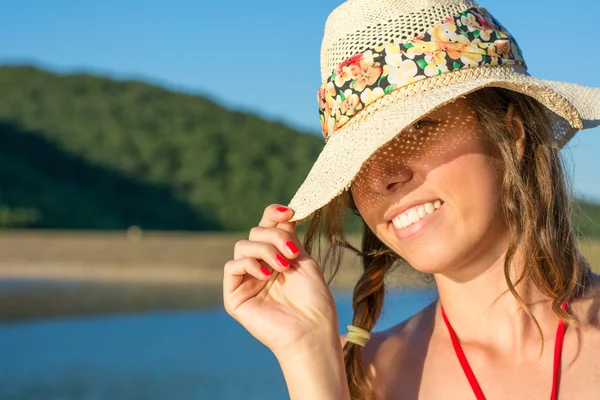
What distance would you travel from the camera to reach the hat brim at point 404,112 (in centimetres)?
150

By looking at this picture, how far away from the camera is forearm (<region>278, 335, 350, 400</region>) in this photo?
1.57 meters

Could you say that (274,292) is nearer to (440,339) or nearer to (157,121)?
(440,339)

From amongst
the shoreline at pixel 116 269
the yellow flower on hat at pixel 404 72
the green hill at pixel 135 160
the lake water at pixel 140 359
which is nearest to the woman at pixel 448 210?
the yellow flower on hat at pixel 404 72

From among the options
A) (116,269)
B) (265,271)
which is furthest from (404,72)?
(116,269)

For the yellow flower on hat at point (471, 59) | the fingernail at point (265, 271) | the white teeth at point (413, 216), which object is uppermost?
the yellow flower on hat at point (471, 59)

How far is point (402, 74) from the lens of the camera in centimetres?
153

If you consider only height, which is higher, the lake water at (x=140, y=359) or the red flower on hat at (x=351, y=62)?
the lake water at (x=140, y=359)

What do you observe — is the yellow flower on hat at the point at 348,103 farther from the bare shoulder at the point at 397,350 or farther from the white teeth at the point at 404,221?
the bare shoulder at the point at 397,350

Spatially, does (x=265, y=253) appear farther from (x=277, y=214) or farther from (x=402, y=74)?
(x=402, y=74)

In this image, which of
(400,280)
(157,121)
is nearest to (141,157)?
(157,121)

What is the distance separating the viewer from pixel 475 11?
1595mm

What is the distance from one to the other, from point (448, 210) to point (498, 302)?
0.83ft

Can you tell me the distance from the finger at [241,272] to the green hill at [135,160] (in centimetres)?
1901

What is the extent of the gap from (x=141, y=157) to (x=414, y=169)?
86.5 ft
